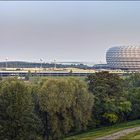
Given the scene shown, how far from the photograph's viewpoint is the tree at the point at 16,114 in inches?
1716

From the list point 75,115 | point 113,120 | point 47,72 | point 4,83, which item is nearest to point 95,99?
point 113,120

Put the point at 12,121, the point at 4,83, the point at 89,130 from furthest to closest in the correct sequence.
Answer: the point at 89,130 → the point at 4,83 → the point at 12,121

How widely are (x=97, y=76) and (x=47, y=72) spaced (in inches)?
5147

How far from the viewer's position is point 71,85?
51.4 m

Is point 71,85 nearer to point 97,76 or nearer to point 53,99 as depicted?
point 53,99

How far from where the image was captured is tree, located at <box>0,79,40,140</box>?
143 ft

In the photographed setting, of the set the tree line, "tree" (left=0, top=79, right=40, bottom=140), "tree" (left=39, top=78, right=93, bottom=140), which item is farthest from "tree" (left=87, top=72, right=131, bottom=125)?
"tree" (left=0, top=79, right=40, bottom=140)

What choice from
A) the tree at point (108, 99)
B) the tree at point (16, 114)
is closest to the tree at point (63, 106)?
the tree at point (16, 114)

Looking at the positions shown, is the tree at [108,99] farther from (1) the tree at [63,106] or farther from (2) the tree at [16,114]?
(2) the tree at [16,114]

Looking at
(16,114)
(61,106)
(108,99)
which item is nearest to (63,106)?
(61,106)

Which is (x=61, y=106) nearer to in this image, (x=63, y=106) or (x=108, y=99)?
(x=63, y=106)

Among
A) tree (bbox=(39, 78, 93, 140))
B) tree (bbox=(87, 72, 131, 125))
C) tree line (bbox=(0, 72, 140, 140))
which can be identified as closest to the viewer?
tree line (bbox=(0, 72, 140, 140))

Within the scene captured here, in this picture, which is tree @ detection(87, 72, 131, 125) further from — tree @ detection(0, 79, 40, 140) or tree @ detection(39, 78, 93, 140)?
tree @ detection(0, 79, 40, 140)

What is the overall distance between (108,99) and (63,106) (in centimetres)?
979
